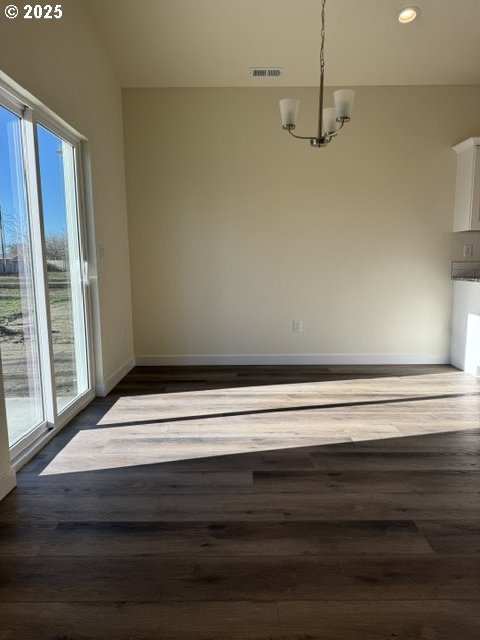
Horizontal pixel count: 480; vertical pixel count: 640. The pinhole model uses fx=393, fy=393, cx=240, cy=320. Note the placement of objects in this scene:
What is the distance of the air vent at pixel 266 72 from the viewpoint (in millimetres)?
3949

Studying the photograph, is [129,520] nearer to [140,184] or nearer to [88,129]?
[88,129]

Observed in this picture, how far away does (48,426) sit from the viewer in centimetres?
272

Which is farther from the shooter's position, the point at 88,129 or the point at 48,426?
the point at 88,129

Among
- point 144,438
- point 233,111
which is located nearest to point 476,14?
point 233,111

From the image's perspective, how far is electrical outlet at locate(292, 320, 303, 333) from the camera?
178 inches

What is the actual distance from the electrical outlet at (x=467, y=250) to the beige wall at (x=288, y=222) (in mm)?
158

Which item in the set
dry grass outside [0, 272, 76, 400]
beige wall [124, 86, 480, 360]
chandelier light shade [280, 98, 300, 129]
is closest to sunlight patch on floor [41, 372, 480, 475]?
dry grass outside [0, 272, 76, 400]

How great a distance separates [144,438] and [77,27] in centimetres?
314

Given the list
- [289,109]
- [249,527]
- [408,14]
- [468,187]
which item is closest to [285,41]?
[408,14]

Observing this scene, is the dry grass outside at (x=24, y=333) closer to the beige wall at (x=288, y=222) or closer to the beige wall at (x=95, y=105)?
the beige wall at (x=95, y=105)

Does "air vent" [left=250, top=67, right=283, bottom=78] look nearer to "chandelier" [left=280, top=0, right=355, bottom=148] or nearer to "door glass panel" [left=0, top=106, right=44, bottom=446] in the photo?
"chandelier" [left=280, top=0, right=355, bottom=148]

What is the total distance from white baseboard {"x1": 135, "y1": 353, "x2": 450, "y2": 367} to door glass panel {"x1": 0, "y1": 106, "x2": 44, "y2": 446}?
79.0 inches

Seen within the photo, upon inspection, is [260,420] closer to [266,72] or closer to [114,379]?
[114,379]

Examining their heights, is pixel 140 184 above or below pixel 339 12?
below
